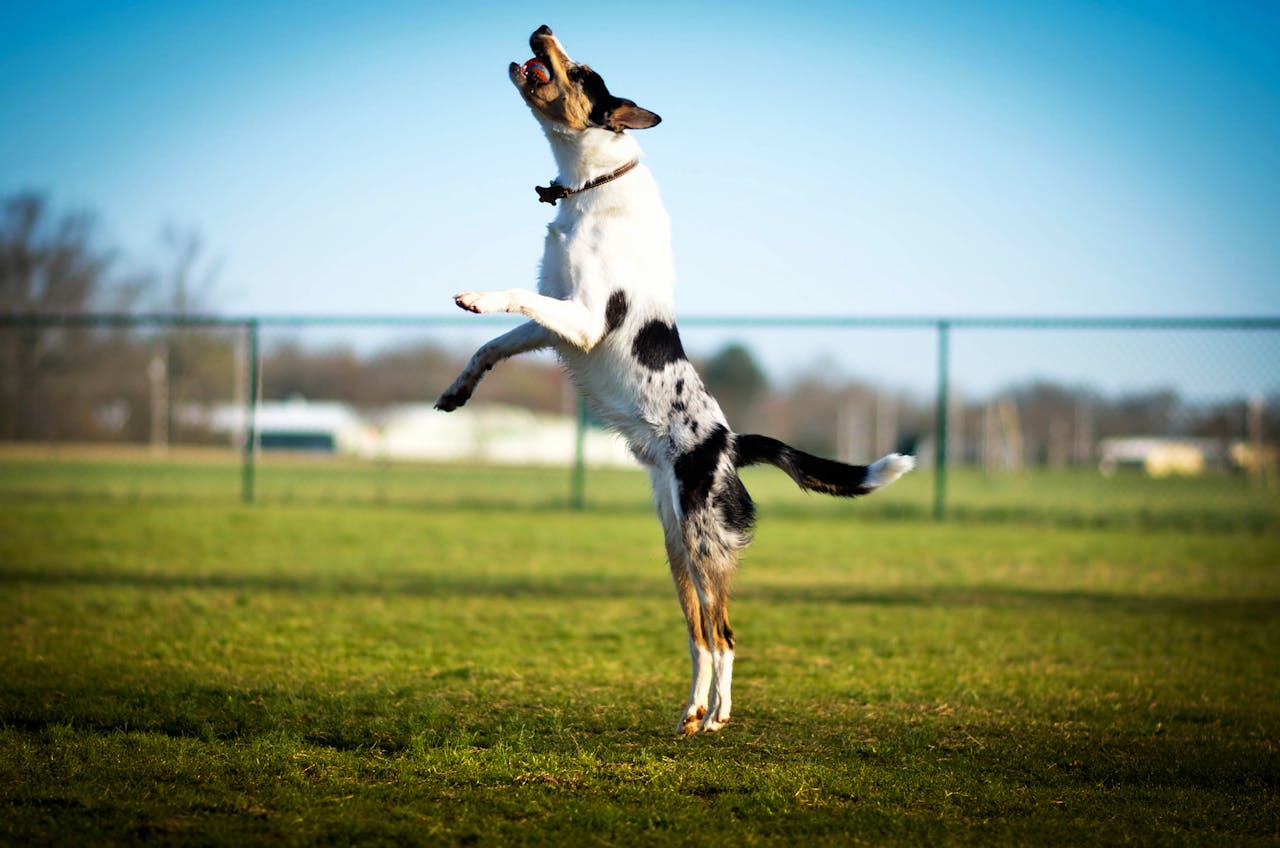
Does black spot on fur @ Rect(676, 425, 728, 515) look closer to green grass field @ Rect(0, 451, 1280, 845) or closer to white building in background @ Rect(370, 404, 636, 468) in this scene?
green grass field @ Rect(0, 451, 1280, 845)

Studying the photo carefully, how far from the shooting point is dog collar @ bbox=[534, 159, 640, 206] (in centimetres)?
395

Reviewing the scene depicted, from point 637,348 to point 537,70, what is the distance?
3.75 feet

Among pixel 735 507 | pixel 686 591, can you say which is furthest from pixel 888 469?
pixel 686 591

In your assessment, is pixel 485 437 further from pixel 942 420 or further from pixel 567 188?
pixel 567 188

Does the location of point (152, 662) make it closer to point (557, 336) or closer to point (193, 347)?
point (557, 336)

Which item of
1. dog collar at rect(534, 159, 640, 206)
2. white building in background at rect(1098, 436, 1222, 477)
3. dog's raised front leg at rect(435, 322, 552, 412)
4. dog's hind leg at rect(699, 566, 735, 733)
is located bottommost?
dog's hind leg at rect(699, 566, 735, 733)

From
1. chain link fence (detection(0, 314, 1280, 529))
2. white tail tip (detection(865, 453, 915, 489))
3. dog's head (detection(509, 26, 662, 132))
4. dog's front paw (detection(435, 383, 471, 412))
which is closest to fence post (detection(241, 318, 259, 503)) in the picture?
chain link fence (detection(0, 314, 1280, 529))

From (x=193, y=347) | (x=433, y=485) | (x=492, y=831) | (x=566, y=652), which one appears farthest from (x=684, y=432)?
(x=193, y=347)

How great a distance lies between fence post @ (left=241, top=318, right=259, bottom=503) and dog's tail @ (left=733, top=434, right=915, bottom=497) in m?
11.4

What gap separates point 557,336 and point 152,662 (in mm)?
2650

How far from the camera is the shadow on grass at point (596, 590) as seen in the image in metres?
7.37

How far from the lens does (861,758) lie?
3.50 m

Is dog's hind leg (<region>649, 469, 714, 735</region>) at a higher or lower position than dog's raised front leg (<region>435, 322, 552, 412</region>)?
lower

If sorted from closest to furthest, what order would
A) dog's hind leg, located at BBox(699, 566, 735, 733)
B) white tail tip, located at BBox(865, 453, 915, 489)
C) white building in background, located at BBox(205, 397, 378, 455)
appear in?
dog's hind leg, located at BBox(699, 566, 735, 733) < white tail tip, located at BBox(865, 453, 915, 489) < white building in background, located at BBox(205, 397, 378, 455)
